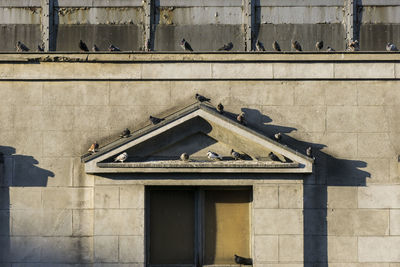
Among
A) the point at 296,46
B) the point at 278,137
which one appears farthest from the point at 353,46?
the point at 278,137

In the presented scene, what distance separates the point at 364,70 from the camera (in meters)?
22.7

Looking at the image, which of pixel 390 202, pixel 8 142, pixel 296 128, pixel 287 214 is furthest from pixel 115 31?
pixel 390 202

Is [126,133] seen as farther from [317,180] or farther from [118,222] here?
[317,180]

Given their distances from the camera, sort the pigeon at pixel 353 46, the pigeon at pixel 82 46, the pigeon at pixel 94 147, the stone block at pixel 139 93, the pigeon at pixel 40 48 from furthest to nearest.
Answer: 1. the pigeon at pixel 40 48
2. the pigeon at pixel 82 46
3. the pigeon at pixel 353 46
4. the stone block at pixel 139 93
5. the pigeon at pixel 94 147

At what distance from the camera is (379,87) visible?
22719 millimetres

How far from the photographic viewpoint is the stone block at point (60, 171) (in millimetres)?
22641

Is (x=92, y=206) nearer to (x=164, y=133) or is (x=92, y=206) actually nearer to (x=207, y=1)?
(x=164, y=133)

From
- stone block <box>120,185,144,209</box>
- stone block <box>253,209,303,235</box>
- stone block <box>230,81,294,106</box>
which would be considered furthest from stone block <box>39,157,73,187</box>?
stone block <box>253,209,303,235</box>

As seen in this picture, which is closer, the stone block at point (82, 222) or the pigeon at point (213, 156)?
the pigeon at point (213, 156)

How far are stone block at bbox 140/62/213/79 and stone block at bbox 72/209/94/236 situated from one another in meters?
4.74

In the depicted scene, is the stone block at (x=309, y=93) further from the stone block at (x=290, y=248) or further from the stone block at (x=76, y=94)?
the stone block at (x=76, y=94)

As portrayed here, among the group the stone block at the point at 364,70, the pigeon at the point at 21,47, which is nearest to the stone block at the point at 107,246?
the pigeon at the point at 21,47

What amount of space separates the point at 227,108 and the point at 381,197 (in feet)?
18.6

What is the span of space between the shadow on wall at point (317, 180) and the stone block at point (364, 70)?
241 cm
